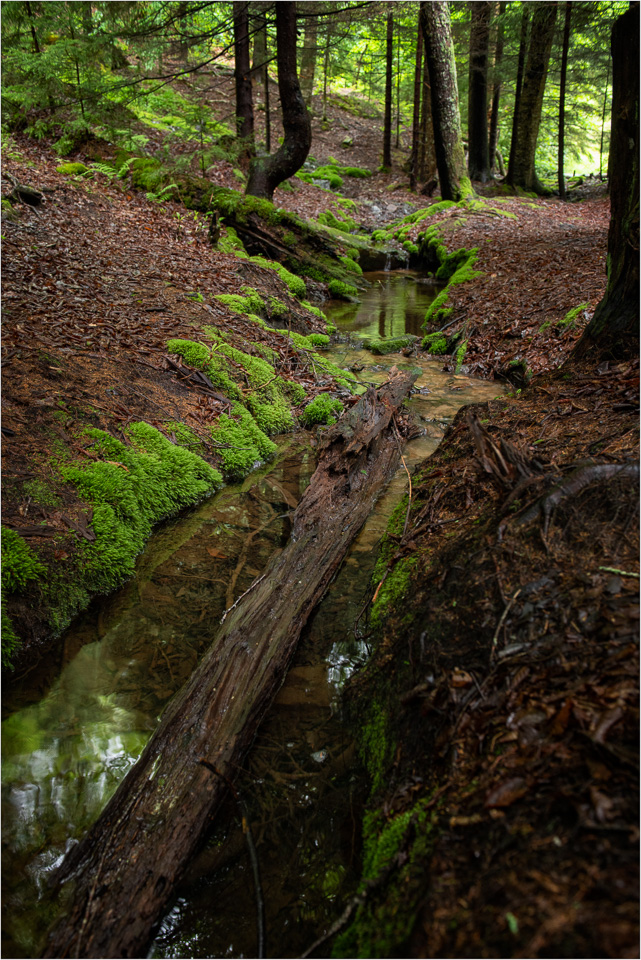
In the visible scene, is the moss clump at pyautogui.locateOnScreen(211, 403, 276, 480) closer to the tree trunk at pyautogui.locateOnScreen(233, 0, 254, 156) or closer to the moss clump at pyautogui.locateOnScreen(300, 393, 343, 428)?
the moss clump at pyautogui.locateOnScreen(300, 393, 343, 428)

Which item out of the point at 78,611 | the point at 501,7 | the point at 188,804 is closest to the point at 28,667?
the point at 78,611

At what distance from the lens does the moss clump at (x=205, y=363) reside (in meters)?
5.75

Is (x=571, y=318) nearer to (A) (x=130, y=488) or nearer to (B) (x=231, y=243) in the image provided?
(A) (x=130, y=488)

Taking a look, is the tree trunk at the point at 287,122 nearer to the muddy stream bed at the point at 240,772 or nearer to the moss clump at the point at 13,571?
the muddy stream bed at the point at 240,772

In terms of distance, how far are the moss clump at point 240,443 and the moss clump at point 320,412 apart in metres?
0.70

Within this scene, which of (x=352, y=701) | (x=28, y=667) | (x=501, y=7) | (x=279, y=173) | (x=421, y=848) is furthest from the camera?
(x=501, y=7)

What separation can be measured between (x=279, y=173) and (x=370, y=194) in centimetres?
1075

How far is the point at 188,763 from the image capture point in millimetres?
2264

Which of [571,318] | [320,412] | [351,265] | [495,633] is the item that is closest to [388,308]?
[351,265]

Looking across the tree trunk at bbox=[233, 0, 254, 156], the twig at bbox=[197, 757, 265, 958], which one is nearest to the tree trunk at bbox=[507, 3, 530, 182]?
the tree trunk at bbox=[233, 0, 254, 156]

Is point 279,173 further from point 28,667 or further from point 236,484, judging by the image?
point 28,667

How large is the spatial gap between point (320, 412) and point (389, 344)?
2959 mm

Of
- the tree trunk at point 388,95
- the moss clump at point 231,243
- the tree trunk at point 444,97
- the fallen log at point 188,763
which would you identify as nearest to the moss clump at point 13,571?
the fallen log at point 188,763

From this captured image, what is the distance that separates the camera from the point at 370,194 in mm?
21125
